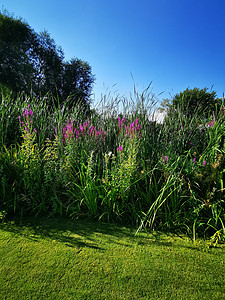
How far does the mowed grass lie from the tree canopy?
13.8 m

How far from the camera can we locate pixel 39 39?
17625mm

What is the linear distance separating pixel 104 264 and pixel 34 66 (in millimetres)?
19856

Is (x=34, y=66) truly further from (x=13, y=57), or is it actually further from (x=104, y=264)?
(x=104, y=264)

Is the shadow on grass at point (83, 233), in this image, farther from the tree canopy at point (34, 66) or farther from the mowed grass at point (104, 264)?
the tree canopy at point (34, 66)

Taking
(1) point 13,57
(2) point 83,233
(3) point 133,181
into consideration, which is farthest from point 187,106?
(1) point 13,57

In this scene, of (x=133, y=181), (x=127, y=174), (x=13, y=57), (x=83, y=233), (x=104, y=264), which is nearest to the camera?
(x=104, y=264)

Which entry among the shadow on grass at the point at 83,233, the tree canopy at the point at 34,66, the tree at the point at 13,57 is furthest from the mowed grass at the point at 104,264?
the tree at the point at 13,57

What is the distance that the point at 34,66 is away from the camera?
17.2 metres

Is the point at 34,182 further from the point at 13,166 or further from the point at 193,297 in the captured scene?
the point at 193,297

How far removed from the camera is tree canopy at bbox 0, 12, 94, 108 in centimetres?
1576

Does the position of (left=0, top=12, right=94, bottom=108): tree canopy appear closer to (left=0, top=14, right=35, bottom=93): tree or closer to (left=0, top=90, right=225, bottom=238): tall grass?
(left=0, top=14, right=35, bottom=93): tree

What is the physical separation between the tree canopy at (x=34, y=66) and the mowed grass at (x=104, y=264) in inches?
545

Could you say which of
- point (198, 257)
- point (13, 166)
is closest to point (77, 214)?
point (13, 166)

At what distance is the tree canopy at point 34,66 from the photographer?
620 inches
